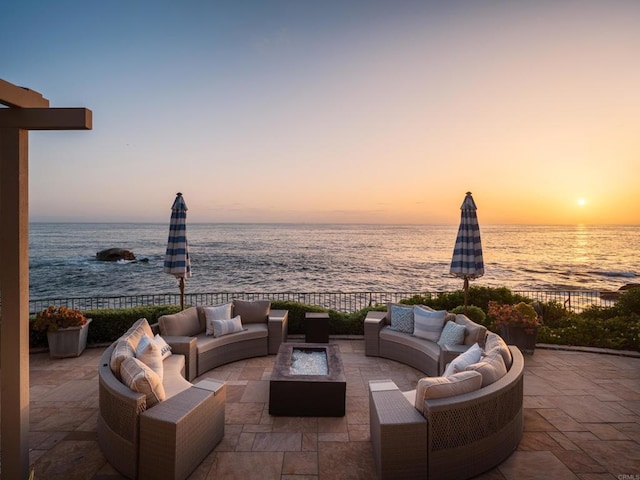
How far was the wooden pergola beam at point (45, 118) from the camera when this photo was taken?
2473mm

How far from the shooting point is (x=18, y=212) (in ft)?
8.22

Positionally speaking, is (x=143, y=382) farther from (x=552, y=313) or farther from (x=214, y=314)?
(x=552, y=313)

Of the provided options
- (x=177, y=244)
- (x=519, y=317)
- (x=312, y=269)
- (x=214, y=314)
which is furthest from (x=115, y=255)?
(x=519, y=317)

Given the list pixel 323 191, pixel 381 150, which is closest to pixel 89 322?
pixel 381 150

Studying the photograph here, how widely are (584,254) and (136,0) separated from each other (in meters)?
50.4

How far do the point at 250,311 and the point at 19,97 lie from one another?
4821 mm

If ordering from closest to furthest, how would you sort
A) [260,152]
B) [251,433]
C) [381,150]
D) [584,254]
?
[251,433] → [381,150] → [260,152] → [584,254]

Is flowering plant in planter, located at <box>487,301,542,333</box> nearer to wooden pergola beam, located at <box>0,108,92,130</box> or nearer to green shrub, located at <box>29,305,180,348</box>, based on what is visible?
wooden pergola beam, located at <box>0,108,92,130</box>

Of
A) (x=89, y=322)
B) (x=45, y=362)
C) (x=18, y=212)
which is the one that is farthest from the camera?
(x=89, y=322)

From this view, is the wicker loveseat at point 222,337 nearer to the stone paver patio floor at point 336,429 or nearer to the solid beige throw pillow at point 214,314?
the solid beige throw pillow at point 214,314

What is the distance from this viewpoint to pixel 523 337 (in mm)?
6484

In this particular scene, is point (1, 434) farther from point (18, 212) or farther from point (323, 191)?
point (323, 191)

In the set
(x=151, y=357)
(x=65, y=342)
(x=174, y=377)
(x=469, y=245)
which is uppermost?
(x=469, y=245)

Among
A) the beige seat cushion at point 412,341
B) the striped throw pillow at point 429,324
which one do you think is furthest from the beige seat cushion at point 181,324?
the striped throw pillow at point 429,324
